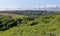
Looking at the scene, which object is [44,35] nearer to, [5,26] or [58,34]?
[58,34]

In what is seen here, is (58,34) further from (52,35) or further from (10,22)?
(10,22)

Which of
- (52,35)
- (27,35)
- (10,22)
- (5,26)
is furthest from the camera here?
(10,22)

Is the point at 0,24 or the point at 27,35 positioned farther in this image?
the point at 0,24

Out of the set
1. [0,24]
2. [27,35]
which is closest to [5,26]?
[0,24]

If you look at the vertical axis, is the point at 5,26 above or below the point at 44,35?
below

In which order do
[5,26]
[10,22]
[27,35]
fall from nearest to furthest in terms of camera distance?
[27,35], [5,26], [10,22]

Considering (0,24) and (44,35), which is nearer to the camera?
(44,35)

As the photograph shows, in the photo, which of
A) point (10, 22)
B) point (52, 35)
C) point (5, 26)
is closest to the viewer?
point (52, 35)

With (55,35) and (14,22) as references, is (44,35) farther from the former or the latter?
(14,22)

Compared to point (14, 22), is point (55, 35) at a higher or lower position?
higher
